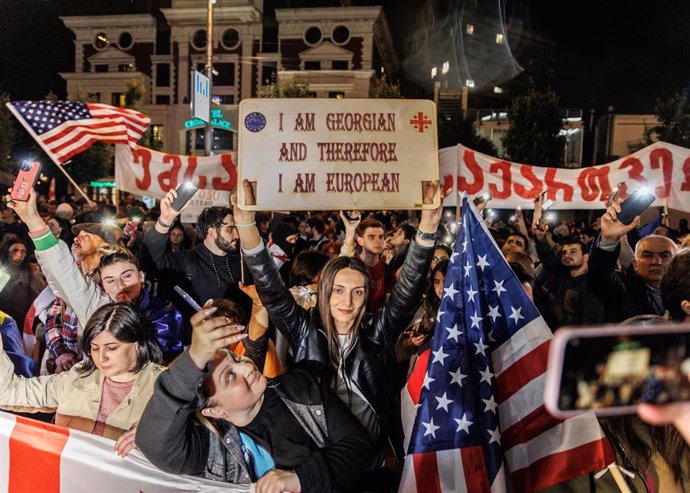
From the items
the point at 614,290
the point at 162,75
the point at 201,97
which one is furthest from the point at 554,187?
the point at 162,75

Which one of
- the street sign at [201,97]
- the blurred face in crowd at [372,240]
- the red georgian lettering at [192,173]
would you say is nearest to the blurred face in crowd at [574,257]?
the blurred face in crowd at [372,240]

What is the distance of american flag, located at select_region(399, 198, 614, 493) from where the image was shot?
247 cm

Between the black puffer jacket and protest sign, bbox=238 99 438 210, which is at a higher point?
protest sign, bbox=238 99 438 210

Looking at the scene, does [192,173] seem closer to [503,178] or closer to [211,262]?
[211,262]

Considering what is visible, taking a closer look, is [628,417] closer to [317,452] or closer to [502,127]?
[317,452]

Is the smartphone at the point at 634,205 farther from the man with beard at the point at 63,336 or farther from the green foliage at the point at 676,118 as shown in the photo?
the green foliage at the point at 676,118

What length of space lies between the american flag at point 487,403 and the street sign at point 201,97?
12.3 metres

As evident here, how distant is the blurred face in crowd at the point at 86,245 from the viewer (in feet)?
13.8

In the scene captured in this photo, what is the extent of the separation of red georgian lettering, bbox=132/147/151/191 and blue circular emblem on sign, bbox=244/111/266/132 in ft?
17.6

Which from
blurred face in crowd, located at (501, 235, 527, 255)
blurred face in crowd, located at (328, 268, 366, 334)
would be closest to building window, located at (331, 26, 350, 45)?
blurred face in crowd, located at (501, 235, 527, 255)

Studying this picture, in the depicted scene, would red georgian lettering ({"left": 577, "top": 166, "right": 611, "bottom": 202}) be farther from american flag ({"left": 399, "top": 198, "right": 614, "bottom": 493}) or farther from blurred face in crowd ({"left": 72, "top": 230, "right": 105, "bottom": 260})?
blurred face in crowd ({"left": 72, "top": 230, "right": 105, "bottom": 260})

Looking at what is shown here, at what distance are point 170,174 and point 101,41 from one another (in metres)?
53.8

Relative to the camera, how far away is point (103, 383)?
2.78m

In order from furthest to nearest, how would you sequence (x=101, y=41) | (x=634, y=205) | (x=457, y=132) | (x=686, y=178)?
(x=101, y=41) < (x=457, y=132) < (x=686, y=178) < (x=634, y=205)
